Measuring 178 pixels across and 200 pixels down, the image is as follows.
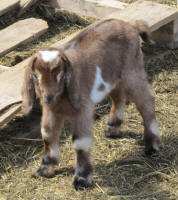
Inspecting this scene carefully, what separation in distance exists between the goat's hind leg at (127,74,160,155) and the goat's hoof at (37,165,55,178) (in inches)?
40.7

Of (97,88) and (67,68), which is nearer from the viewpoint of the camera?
(67,68)

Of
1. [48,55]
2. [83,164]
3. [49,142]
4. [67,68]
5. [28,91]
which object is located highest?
[48,55]

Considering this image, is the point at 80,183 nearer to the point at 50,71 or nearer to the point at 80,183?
the point at 80,183

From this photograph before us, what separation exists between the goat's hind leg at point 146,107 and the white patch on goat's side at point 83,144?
81cm

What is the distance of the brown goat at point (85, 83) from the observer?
4215 millimetres

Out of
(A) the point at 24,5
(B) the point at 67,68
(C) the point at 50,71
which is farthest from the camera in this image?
(A) the point at 24,5

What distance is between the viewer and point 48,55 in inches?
163

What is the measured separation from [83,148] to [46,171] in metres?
0.57

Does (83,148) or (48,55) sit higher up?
(48,55)

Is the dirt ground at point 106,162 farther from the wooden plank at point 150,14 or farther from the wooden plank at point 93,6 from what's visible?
the wooden plank at point 93,6

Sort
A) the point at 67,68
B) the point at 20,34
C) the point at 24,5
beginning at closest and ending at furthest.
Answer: the point at 67,68 < the point at 20,34 < the point at 24,5

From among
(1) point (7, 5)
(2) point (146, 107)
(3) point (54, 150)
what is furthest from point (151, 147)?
(1) point (7, 5)

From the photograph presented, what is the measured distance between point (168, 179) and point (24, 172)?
1445 millimetres

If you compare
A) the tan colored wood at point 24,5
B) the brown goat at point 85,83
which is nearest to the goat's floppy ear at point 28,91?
the brown goat at point 85,83
